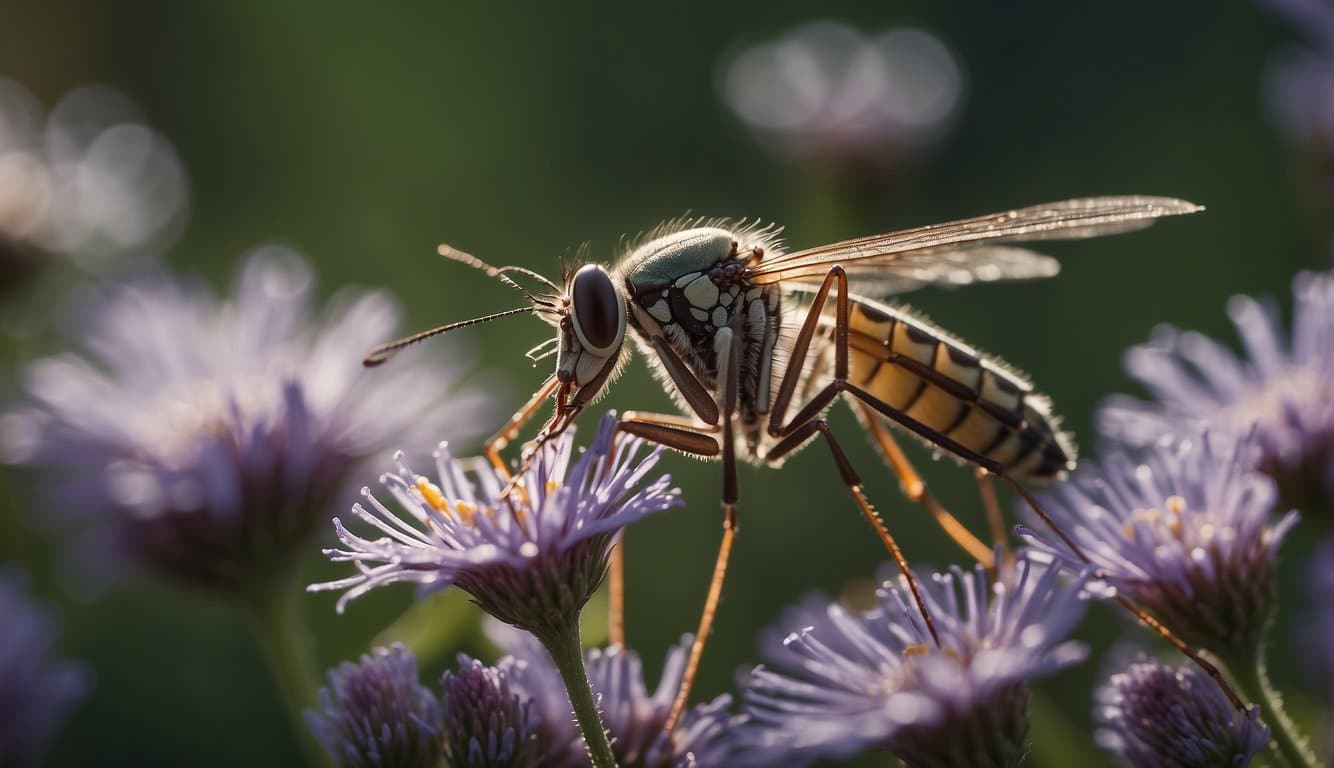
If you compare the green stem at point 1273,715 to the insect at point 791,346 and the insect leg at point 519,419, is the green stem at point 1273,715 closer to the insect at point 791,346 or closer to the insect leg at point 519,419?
the insect at point 791,346

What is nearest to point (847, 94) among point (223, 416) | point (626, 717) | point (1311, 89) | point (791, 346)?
point (1311, 89)

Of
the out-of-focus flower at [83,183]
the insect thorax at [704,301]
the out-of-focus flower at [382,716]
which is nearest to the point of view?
the out-of-focus flower at [382,716]

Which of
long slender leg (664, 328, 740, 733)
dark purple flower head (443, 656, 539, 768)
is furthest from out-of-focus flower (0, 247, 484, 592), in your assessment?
dark purple flower head (443, 656, 539, 768)

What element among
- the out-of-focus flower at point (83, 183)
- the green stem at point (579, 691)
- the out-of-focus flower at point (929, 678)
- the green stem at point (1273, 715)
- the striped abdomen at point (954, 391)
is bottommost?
the green stem at point (1273, 715)

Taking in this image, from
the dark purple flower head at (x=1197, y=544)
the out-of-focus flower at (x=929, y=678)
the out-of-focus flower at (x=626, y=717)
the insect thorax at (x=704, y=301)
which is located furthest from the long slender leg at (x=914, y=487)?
the out-of-focus flower at (x=626, y=717)

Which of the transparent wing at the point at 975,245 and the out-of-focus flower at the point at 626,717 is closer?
the out-of-focus flower at the point at 626,717

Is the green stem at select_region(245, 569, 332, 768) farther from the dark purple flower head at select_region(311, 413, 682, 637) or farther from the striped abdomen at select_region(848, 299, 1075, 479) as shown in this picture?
the striped abdomen at select_region(848, 299, 1075, 479)

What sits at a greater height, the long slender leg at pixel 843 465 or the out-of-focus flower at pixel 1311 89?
the out-of-focus flower at pixel 1311 89

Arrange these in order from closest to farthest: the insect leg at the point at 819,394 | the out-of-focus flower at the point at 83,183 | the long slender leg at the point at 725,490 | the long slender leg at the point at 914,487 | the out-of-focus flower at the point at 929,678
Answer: the out-of-focus flower at the point at 929,678
the long slender leg at the point at 725,490
the insect leg at the point at 819,394
the long slender leg at the point at 914,487
the out-of-focus flower at the point at 83,183
